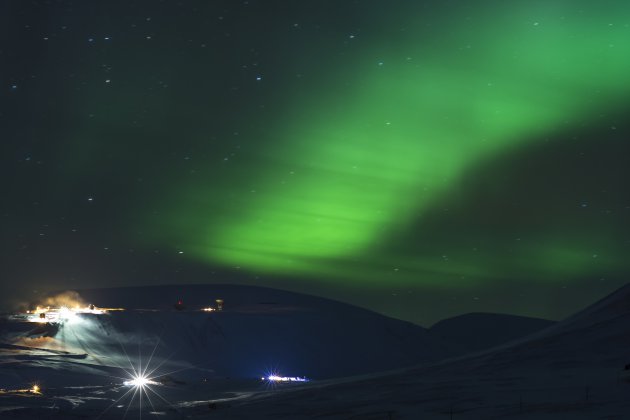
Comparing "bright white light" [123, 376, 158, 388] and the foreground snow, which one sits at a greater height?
"bright white light" [123, 376, 158, 388]

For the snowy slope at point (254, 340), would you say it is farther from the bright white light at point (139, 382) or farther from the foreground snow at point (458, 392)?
the foreground snow at point (458, 392)

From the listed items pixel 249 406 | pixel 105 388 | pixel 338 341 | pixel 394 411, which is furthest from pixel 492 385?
pixel 338 341

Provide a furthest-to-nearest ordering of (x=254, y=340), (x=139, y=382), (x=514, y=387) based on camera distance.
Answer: (x=254, y=340), (x=139, y=382), (x=514, y=387)

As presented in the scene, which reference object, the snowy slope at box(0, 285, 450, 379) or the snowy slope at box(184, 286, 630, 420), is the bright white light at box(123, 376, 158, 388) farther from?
the snowy slope at box(184, 286, 630, 420)

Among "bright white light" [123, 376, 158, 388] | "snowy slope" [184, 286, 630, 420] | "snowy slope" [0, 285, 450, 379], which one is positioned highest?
"snowy slope" [0, 285, 450, 379]

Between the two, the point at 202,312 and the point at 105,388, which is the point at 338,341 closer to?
the point at 202,312

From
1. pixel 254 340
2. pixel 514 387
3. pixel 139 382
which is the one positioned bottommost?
pixel 514 387

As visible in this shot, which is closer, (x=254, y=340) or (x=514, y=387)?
(x=514, y=387)

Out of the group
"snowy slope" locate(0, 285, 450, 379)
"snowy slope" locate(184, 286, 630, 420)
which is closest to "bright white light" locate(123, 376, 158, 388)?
"snowy slope" locate(0, 285, 450, 379)

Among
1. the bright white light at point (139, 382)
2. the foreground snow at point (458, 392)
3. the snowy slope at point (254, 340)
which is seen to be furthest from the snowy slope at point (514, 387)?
the snowy slope at point (254, 340)

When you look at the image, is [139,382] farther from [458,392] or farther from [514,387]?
[514,387]

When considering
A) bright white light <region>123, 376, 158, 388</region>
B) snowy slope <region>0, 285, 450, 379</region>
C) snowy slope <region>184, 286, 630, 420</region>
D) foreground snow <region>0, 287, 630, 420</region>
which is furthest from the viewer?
snowy slope <region>0, 285, 450, 379</region>

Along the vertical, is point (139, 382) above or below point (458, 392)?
above

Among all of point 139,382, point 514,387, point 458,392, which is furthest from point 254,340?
point 514,387
